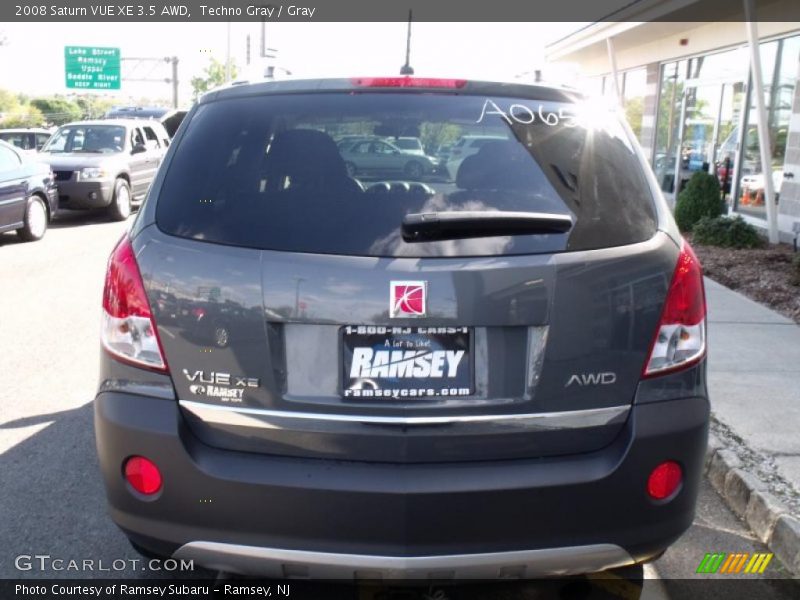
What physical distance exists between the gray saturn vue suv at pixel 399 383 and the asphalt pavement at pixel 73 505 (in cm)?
80

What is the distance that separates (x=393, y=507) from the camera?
2.44 m

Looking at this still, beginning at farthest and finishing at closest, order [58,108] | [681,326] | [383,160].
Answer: [58,108]
[383,160]
[681,326]

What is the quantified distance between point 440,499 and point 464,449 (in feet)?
0.54

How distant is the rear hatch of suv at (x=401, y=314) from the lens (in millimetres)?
2469

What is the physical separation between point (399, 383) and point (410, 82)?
3.57 feet

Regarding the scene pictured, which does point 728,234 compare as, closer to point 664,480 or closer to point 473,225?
point 664,480

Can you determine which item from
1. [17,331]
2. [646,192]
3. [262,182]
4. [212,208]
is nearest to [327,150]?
[262,182]

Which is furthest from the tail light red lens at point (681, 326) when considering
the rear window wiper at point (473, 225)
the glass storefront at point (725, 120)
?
the glass storefront at point (725, 120)

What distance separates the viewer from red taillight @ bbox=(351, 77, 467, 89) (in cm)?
287

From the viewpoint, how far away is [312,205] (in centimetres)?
263

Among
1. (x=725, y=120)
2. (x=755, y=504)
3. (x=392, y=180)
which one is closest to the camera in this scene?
(x=392, y=180)

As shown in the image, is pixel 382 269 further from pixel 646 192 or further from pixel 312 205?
pixel 646 192

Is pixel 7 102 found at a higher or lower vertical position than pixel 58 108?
higher

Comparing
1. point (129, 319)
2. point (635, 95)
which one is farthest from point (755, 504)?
point (635, 95)
